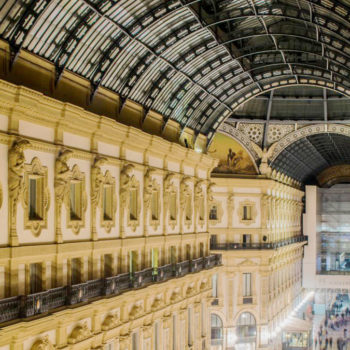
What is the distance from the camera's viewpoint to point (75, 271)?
35156 mm

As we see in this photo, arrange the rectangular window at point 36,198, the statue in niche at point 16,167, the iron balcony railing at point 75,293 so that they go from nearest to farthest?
the iron balcony railing at point 75,293, the statue in niche at point 16,167, the rectangular window at point 36,198

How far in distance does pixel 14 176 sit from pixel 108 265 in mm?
11936

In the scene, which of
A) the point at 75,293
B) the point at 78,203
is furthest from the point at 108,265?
the point at 75,293

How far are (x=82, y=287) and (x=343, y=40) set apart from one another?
18.5 meters

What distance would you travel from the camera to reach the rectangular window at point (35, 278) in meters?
30.7

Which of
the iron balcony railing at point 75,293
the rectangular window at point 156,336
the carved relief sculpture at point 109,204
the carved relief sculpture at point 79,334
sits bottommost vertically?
the rectangular window at point 156,336

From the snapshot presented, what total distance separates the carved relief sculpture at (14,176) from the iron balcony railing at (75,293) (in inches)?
88.4

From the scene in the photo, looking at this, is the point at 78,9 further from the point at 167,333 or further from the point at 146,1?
the point at 167,333

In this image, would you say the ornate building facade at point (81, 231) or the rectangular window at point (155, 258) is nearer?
the ornate building facade at point (81, 231)

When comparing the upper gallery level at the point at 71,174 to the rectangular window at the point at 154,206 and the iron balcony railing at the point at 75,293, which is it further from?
the iron balcony railing at the point at 75,293

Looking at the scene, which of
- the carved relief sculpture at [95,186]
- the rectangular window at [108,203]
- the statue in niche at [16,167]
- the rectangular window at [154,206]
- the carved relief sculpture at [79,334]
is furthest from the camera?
the rectangular window at [154,206]

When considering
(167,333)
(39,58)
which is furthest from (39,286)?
(167,333)

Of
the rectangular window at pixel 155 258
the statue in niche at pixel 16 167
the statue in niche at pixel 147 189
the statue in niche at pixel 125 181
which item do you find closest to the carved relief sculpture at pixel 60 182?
the statue in niche at pixel 16 167

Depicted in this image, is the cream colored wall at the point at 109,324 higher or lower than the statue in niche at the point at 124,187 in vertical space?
lower
